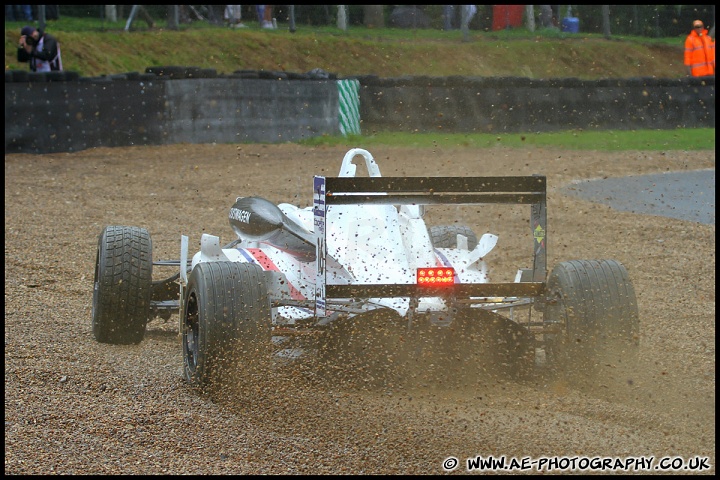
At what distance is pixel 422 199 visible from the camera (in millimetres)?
5262

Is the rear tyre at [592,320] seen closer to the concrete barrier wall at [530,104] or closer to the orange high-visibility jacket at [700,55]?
the concrete barrier wall at [530,104]

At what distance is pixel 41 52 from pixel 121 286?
12.0 m

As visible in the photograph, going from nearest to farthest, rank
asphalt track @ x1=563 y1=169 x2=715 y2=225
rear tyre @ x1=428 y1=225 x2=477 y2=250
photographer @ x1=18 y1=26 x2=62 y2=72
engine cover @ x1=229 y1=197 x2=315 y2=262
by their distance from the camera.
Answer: engine cover @ x1=229 y1=197 x2=315 y2=262 → rear tyre @ x1=428 y1=225 x2=477 y2=250 → asphalt track @ x1=563 y1=169 x2=715 y2=225 → photographer @ x1=18 y1=26 x2=62 y2=72

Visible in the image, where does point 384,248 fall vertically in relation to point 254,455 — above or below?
above

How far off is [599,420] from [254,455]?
151 cm

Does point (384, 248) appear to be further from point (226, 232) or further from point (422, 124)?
point (422, 124)

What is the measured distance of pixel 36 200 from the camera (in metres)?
12.3

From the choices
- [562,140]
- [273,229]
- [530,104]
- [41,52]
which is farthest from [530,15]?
[273,229]

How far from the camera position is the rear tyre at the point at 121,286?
20.0 ft

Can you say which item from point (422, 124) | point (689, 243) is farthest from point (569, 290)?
point (422, 124)

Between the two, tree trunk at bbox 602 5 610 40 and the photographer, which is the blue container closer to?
tree trunk at bbox 602 5 610 40

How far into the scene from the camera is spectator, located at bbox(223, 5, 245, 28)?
2410 cm

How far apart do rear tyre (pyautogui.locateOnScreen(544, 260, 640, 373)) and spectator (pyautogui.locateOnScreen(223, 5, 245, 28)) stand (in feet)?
65.3

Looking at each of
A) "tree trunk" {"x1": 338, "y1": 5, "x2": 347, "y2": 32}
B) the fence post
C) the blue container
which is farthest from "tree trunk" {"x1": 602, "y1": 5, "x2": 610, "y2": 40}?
the fence post
